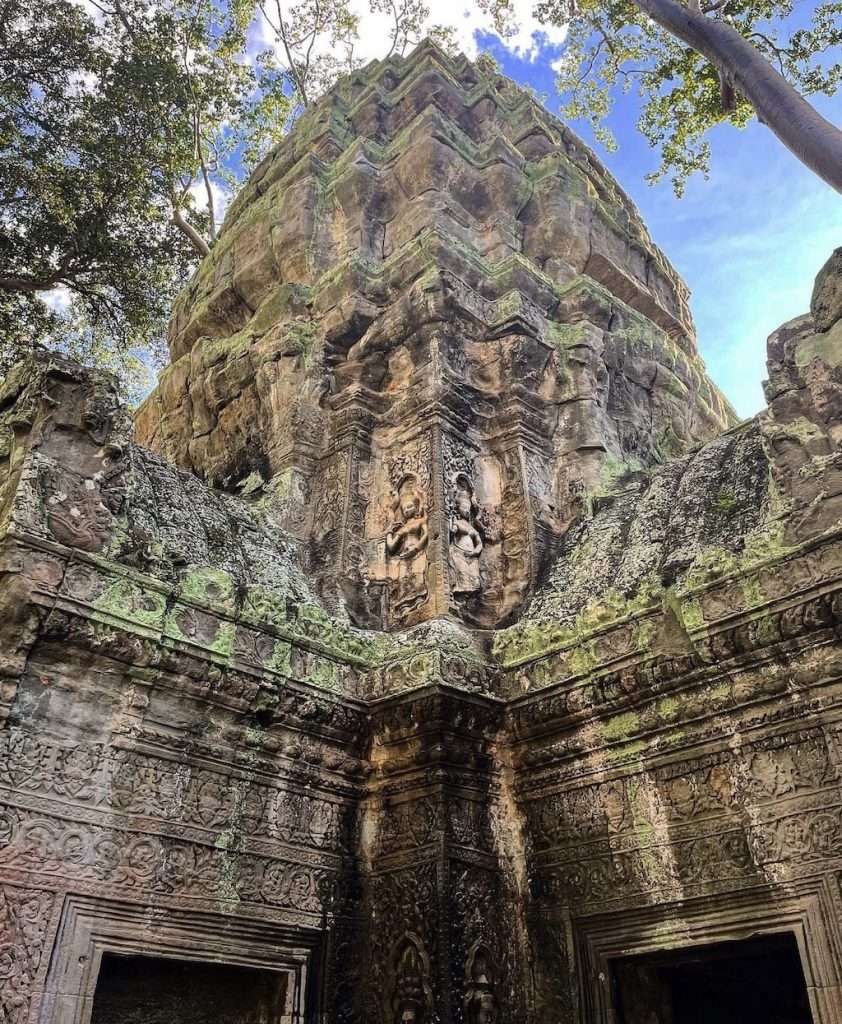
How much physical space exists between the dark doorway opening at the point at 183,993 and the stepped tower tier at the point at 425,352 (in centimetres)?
257

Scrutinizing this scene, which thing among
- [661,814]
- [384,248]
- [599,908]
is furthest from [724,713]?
[384,248]

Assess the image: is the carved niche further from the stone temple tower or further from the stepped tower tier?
the stepped tower tier

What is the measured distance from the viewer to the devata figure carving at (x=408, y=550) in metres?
6.57

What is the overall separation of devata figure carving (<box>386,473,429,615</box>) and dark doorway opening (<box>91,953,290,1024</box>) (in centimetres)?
268

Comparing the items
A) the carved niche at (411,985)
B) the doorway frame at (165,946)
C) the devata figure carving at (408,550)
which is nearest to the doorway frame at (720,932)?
the carved niche at (411,985)

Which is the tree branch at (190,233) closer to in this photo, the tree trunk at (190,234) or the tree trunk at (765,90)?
the tree trunk at (190,234)

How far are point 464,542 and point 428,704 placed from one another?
5.22 feet

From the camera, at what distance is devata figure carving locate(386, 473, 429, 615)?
6570mm

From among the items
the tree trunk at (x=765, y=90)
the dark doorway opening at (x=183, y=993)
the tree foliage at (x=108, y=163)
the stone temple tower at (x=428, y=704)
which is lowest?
the dark doorway opening at (x=183, y=993)

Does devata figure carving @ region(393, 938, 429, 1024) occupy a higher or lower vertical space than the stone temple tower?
lower

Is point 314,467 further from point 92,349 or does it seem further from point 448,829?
point 92,349

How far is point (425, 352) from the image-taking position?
7.62m

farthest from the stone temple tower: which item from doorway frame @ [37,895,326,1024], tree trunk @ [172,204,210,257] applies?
tree trunk @ [172,204,210,257]

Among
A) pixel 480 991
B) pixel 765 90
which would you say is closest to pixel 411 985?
pixel 480 991
